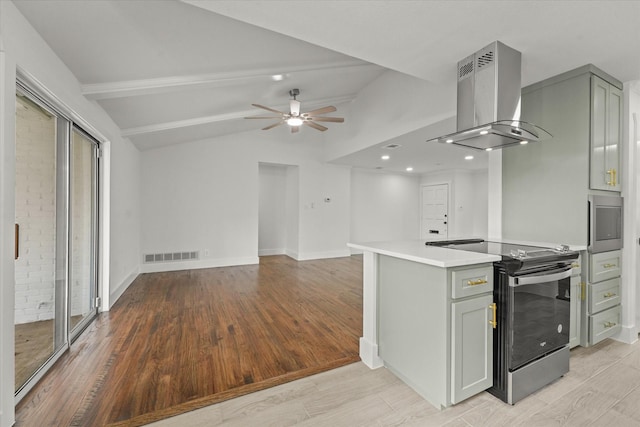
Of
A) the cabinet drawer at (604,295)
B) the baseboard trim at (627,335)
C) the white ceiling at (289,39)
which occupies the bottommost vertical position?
the baseboard trim at (627,335)

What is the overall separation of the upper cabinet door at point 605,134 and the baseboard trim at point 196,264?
5.49 meters

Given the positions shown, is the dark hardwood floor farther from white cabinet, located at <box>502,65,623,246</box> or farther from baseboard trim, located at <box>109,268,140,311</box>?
white cabinet, located at <box>502,65,623,246</box>

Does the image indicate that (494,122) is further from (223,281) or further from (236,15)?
(223,281)

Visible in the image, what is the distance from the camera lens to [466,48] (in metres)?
2.04

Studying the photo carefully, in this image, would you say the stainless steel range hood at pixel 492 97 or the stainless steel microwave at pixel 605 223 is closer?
the stainless steel range hood at pixel 492 97

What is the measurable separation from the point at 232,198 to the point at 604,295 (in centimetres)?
564

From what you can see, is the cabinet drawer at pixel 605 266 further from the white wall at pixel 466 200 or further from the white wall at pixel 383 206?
the white wall at pixel 383 206

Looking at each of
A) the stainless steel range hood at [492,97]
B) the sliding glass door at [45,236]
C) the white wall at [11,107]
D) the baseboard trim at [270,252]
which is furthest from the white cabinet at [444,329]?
the baseboard trim at [270,252]

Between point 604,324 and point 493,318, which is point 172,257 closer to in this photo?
point 493,318

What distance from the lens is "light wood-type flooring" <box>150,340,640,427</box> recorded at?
1.57 meters

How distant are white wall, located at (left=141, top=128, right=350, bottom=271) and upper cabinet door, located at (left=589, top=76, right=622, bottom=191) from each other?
494 cm

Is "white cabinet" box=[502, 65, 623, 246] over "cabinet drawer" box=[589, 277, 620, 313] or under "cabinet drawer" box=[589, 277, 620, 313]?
over

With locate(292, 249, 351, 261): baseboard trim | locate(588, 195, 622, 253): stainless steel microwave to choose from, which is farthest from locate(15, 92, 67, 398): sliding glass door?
locate(292, 249, 351, 261): baseboard trim

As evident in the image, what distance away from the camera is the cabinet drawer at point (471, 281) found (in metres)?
1.60
